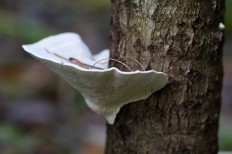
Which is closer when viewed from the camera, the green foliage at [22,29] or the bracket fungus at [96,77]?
the bracket fungus at [96,77]

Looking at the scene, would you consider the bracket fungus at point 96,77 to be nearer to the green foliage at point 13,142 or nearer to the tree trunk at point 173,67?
the tree trunk at point 173,67

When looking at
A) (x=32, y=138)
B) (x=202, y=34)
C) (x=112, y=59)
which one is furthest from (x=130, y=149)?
(x=32, y=138)

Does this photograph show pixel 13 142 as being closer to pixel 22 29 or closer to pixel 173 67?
pixel 22 29

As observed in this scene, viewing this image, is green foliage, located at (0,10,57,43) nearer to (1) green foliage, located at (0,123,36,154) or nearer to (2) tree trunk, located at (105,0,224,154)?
(1) green foliage, located at (0,123,36,154)

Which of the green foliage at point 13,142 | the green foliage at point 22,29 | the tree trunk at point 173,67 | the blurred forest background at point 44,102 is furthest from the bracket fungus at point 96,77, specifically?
the green foliage at point 22,29

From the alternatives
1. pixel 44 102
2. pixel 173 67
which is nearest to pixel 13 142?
pixel 44 102

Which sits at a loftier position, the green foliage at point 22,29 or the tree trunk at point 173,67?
the tree trunk at point 173,67

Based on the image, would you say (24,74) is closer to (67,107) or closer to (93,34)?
(67,107)
